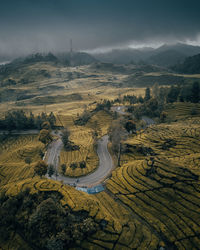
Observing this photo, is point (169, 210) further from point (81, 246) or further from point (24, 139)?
point (24, 139)

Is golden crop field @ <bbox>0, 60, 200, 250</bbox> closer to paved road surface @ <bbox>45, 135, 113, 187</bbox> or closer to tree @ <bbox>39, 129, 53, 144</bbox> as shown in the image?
paved road surface @ <bbox>45, 135, 113, 187</bbox>

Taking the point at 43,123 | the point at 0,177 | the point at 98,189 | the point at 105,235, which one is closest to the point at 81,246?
the point at 105,235

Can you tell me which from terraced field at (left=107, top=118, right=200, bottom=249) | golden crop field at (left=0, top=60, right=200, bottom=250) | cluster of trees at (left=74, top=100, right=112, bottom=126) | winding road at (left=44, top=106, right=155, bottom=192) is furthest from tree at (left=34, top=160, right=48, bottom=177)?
cluster of trees at (left=74, top=100, right=112, bottom=126)

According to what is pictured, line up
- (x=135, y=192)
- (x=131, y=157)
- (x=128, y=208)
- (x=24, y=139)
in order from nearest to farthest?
(x=128, y=208) < (x=135, y=192) < (x=131, y=157) < (x=24, y=139)

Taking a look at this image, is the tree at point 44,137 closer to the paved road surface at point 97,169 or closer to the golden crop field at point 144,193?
the paved road surface at point 97,169

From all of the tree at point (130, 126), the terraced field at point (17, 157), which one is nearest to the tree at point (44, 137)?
the terraced field at point (17, 157)
